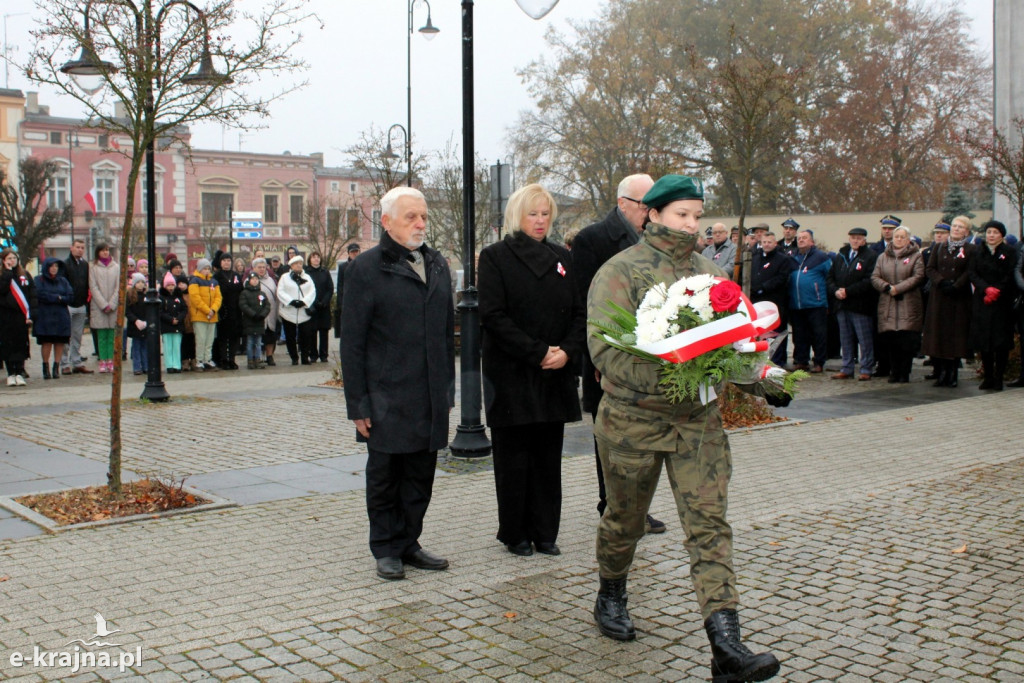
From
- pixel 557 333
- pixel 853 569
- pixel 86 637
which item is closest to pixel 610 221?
pixel 557 333

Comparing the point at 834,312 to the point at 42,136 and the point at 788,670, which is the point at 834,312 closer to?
the point at 788,670

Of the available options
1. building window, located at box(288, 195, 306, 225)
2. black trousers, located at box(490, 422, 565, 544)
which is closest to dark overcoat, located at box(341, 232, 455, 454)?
black trousers, located at box(490, 422, 565, 544)

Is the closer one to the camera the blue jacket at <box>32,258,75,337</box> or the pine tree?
the blue jacket at <box>32,258,75,337</box>

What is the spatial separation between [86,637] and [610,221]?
3633mm

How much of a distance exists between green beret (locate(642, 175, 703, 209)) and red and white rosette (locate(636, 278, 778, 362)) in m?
0.50

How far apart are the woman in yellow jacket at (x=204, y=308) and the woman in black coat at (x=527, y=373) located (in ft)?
39.9

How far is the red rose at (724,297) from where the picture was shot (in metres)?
4.01

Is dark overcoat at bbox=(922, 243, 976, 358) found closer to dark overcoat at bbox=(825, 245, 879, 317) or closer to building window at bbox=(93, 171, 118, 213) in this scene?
dark overcoat at bbox=(825, 245, 879, 317)

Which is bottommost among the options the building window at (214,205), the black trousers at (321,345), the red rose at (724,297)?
the black trousers at (321,345)

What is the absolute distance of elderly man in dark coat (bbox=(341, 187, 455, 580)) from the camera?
18.6ft

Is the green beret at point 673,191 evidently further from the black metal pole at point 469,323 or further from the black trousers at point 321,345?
the black trousers at point 321,345

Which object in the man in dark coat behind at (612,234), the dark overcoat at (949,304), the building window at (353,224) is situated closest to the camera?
the man in dark coat behind at (612,234)

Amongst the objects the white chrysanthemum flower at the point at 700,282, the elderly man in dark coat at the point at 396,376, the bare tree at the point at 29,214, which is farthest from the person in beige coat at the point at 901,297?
the bare tree at the point at 29,214

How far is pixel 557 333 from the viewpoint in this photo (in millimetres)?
6191
